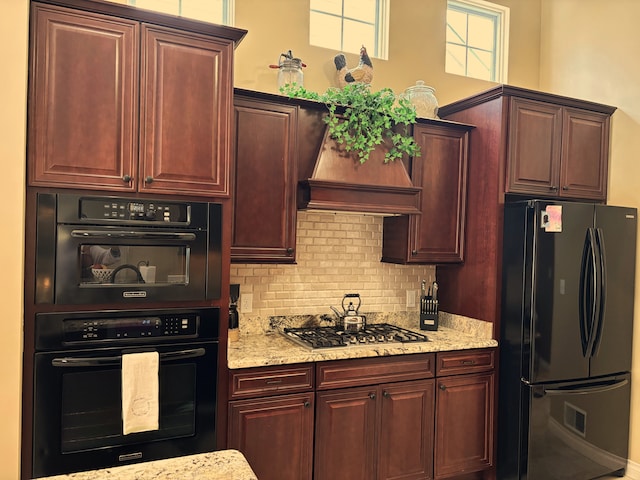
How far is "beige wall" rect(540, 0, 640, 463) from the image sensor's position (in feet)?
11.2

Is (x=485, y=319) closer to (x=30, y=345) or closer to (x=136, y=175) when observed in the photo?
(x=136, y=175)

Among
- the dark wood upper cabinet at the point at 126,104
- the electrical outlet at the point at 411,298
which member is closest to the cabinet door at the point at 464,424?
the electrical outlet at the point at 411,298

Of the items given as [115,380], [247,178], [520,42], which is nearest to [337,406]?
[115,380]

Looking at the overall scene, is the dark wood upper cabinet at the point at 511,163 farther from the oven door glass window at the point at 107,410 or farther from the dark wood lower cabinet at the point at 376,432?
the oven door glass window at the point at 107,410

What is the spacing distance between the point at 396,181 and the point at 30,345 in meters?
2.18

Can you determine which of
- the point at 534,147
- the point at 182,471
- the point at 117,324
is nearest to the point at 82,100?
the point at 117,324

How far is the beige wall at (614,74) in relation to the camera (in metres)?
3.41

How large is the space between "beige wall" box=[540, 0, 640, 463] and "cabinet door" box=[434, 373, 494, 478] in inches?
43.1

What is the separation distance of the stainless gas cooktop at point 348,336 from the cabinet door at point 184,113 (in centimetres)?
102

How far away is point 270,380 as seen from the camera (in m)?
2.61

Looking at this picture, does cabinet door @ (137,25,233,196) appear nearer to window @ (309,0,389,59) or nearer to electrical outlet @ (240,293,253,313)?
electrical outlet @ (240,293,253,313)

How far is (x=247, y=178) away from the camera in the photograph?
112 inches

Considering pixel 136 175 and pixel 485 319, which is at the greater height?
pixel 136 175

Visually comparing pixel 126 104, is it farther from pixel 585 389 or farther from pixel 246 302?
pixel 585 389
